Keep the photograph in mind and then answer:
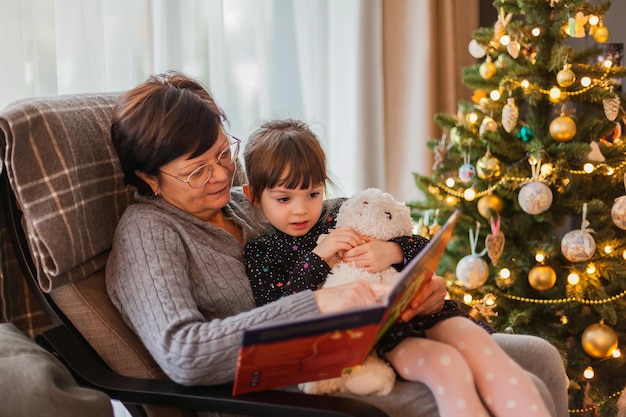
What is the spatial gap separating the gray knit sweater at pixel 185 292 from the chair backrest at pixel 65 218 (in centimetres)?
5

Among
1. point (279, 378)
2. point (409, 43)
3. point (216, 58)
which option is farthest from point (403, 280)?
point (409, 43)

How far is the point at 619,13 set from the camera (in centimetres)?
368

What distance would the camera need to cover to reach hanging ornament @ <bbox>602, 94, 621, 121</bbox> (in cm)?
268

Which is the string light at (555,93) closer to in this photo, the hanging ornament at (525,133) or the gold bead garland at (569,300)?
the hanging ornament at (525,133)

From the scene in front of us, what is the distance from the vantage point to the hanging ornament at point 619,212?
8.67 feet

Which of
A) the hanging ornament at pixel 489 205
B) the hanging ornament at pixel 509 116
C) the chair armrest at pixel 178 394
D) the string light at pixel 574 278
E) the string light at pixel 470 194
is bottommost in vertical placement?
the string light at pixel 574 278

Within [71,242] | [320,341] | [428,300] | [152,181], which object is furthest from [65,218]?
[428,300]

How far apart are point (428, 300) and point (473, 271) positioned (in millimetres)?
1154

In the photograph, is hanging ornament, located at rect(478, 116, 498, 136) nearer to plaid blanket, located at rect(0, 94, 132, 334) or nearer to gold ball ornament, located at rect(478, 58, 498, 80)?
gold ball ornament, located at rect(478, 58, 498, 80)

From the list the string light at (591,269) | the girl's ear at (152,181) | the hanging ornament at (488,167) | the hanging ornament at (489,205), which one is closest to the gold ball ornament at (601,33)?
the hanging ornament at (488,167)

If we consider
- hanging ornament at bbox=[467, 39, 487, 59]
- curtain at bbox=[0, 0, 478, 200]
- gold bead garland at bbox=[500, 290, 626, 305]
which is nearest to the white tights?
curtain at bbox=[0, 0, 478, 200]

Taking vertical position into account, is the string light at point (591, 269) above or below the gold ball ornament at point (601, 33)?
below

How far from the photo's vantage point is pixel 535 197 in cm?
269

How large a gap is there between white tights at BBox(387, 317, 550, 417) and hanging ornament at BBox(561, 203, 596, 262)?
1.14 m
